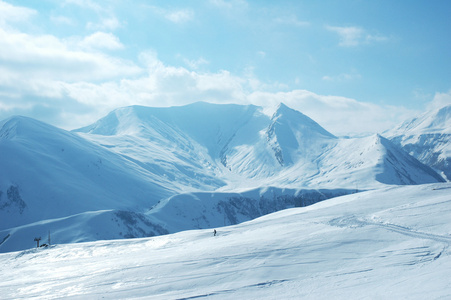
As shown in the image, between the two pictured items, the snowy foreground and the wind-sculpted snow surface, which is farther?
the wind-sculpted snow surface

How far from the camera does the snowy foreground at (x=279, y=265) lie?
69.5 feet

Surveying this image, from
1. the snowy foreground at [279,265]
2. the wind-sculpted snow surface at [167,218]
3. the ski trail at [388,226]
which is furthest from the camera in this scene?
the wind-sculpted snow surface at [167,218]

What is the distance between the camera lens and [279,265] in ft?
82.8

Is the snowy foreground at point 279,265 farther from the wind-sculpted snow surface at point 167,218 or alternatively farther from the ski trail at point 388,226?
the wind-sculpted snow surface at point 167,218

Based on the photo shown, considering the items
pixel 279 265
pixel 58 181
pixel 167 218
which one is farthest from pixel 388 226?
pixel 58 181

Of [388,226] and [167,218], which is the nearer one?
[388,226]

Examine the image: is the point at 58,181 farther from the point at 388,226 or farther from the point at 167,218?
the point at 388,226

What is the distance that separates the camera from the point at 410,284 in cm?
2009

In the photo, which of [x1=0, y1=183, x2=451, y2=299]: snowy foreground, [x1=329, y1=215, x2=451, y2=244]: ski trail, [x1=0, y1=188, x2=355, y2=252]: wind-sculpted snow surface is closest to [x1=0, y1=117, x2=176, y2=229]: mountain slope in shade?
[x1=0, y1=188, x2=355, y2=252]: wind-sculpted snow surface

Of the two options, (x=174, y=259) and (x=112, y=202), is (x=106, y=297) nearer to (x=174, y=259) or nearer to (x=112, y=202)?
(x=174, y=259)

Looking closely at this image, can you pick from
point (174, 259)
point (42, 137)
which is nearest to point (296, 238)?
point (174, 259)

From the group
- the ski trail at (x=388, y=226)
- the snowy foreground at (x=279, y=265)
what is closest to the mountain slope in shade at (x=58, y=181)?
the snowy foreground at (x=279, y=265)

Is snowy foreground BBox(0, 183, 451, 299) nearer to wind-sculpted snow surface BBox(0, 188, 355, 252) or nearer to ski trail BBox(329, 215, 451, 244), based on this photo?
ski trail BBox(329, 215, 451, 244)

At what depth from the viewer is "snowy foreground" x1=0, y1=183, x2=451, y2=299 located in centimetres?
2117
